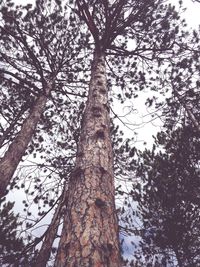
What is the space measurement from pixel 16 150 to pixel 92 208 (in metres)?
3.82

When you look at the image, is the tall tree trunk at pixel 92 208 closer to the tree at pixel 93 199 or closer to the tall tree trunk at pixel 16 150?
the tree at pixel 93 199

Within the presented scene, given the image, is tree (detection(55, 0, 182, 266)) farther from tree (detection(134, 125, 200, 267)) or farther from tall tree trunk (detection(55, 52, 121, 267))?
tree (detection(134, 125, 200, 267))

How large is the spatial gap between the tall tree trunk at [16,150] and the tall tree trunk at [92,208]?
2.51 m

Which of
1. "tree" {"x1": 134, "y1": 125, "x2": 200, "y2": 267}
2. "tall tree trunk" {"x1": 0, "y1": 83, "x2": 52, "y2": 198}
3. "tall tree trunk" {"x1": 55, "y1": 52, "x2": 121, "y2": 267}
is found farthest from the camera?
"tree" {"x1": 134, "y1": 125, "x2": 200, "y2": 267}

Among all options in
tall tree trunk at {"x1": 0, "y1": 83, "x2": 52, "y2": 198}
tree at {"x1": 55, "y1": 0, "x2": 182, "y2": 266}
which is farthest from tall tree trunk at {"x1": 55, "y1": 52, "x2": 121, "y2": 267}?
tall tree trunk at {"x1": 0, "y1": 83, "x2": 52, "y2": 198}

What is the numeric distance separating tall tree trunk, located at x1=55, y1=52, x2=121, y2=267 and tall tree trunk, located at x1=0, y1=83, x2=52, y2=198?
2.51 meters

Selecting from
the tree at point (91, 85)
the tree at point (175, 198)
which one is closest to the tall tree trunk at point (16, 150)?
the tree at point (91, 85)

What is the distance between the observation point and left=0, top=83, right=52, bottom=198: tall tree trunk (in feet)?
15.5

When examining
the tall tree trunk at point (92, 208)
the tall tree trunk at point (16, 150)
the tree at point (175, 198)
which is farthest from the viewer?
the tree at point (175, 198)

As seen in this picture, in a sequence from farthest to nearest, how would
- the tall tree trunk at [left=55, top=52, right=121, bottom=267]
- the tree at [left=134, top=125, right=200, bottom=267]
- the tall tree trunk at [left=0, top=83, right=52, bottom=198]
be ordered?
the tree at [left=134, top=125, right=200, bottom=267] < the tall tree trunk at [left=0, top=83, right=52, bottom=198] < the tall tree trunk at [left=55, top=52, right=121, bottom=267]

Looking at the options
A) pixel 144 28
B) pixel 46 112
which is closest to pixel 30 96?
pixel 46 112

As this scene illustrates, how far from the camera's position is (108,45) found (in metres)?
5.98

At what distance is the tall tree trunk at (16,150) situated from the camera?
4.71 metres

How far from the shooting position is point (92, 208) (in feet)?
5.95
